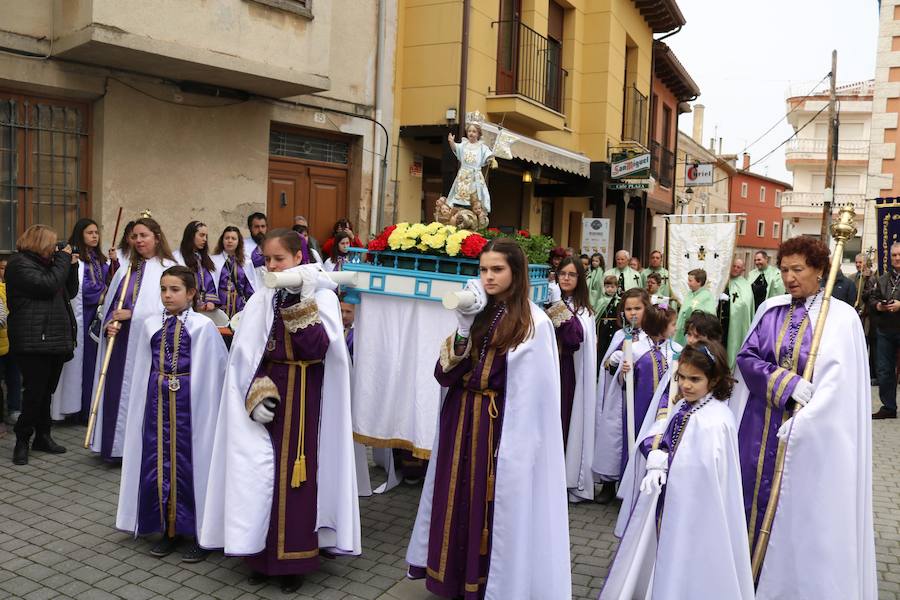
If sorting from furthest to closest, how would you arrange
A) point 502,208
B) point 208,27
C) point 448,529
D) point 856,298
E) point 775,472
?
1. point 502,208
2. point 856,298
3. point 208,27
4. point 775,472
5. point 448,529

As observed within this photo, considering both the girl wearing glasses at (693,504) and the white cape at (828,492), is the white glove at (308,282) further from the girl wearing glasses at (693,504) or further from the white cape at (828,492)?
the white cape at (828,492)

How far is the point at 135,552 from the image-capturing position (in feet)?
15.0

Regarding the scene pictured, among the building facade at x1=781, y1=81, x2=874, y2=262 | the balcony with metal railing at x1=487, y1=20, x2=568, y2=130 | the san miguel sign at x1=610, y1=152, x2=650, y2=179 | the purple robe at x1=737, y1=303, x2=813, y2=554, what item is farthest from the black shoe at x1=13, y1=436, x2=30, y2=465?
the building facade at x1=781, y1=81, x2=874, y2=262

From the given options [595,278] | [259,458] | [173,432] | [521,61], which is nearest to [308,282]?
[259,458]

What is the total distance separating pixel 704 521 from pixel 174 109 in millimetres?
8242

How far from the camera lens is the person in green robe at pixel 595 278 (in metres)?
11.5

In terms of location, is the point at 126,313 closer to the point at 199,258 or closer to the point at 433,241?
the point at 199,258

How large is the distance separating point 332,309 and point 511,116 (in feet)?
34.8

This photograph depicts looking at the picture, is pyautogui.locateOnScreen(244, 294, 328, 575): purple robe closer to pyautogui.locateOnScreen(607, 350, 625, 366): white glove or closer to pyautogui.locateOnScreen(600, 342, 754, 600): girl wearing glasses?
pyautogui.locateOnScreen(600, 342, 754, 600): girl wearing glasses

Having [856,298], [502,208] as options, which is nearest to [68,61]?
[502,208]

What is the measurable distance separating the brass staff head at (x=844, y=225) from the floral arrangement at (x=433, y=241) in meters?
2.13

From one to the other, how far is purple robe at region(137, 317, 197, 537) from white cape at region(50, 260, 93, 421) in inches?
119

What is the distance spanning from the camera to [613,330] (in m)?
9.60

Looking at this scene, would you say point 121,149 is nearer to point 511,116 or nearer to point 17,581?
point 17,581
